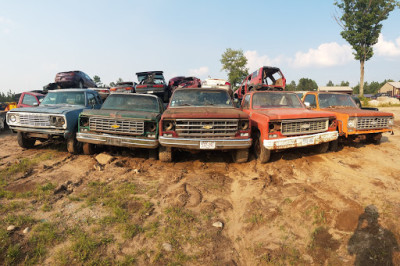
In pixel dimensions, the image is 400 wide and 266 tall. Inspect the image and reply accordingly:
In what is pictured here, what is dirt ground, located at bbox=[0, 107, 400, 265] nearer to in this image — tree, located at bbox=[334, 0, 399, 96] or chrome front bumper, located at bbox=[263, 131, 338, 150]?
chrome front bumper, located at bbox=[263, 131, 338, 150]

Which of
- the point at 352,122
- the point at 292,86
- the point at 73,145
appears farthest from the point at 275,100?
the point at 292,86

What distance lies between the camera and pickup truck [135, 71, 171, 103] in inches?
409

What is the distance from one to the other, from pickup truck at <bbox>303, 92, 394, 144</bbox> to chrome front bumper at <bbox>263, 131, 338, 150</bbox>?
3.20 feet

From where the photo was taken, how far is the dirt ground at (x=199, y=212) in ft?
7.73

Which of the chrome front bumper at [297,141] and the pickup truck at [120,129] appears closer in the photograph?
the chrome front bumper at [297,141]

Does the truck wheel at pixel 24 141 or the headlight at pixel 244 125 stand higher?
the headlight at pixel 244 125

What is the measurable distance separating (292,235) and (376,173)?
3.28 meters

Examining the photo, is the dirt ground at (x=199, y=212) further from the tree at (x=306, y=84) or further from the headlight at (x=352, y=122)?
the tree at (x=306, y=84)

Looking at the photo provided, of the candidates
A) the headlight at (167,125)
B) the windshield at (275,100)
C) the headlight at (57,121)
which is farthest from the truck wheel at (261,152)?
the headlight at (57,121)

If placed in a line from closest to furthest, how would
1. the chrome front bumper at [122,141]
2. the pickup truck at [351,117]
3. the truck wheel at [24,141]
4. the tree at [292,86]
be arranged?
the chrome front bumper at [122,141], the pickup truck at [351,117], the truck wheel at [24,141], the tree at [292,86]

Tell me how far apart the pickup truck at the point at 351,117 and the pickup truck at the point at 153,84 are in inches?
248

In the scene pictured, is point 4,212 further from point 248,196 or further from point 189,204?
point 248,196

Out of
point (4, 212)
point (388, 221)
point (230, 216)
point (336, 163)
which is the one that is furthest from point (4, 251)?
point (336, 163)

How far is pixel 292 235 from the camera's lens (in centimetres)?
270
